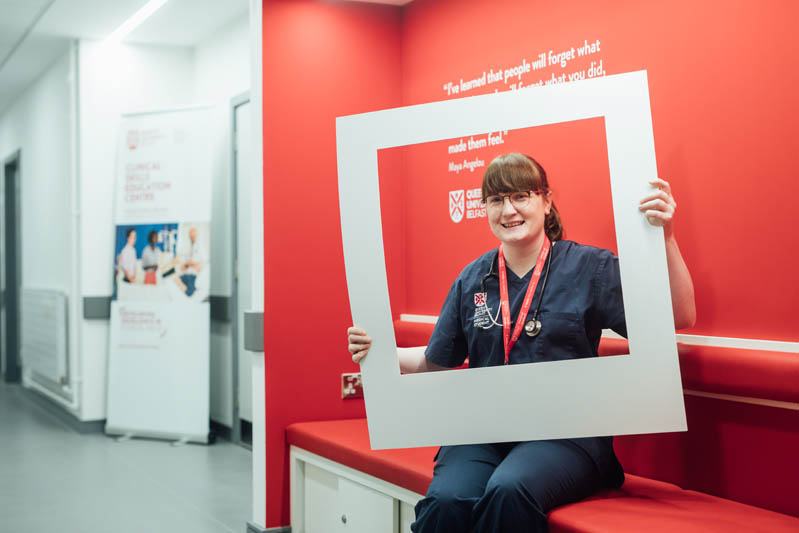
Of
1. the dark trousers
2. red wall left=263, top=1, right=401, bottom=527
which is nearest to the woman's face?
the dark trousers

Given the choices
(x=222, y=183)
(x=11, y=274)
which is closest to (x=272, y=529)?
(x=222, y=183)

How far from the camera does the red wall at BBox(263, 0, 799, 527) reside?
218 centimetres

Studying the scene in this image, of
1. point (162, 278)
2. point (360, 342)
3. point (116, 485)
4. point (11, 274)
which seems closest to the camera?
point (360, 342)

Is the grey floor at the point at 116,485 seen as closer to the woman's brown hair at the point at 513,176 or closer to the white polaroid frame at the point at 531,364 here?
the white polaroid frame at the point at 531,364

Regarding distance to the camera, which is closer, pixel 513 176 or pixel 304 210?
pixel 513 176

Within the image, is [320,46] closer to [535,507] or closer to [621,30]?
[621,30]

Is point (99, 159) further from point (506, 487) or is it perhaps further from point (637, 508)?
point (637, 508)

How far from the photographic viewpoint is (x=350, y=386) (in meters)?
3.47

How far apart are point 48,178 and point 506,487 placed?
6.50 meters

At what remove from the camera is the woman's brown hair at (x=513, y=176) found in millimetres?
2121

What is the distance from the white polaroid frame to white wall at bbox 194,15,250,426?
350 cm

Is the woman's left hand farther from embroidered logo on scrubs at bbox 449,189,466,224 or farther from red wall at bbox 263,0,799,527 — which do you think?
embroidered logo on scrubs at bbox 449,189,466,224

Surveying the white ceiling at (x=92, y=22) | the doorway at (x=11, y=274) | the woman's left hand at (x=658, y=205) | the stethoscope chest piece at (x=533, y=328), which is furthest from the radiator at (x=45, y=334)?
the woman's left hand at (x=658, y=205)

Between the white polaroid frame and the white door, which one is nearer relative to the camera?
the white polaroid frame
